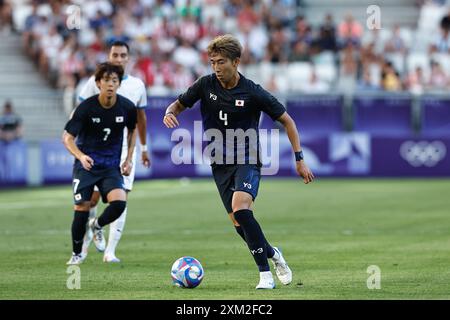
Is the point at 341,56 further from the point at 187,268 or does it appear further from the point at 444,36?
the point at 187,268

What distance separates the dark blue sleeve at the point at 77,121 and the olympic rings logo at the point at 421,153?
1818 cm

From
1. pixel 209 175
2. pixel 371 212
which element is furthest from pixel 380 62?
pixel 371 212

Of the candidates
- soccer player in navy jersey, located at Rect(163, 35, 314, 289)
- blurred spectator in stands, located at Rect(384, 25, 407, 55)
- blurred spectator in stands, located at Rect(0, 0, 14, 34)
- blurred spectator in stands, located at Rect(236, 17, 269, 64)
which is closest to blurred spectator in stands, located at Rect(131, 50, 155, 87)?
blurred spectator in stands, located at Rect(236, 17, 269, 64)

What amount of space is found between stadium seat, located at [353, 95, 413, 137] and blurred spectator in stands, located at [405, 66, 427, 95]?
0.72m

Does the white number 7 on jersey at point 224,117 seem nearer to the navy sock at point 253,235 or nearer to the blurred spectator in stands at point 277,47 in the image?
the navy sock at point 253,235

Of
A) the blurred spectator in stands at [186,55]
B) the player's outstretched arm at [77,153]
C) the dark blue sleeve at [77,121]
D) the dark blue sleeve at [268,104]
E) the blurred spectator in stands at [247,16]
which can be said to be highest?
the blurred spectator in stands at [247,16]

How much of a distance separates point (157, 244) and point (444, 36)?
19638 mm

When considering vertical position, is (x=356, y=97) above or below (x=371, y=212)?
above

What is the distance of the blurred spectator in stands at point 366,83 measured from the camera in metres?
31.3

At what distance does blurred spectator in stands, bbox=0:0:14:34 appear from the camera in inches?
1359

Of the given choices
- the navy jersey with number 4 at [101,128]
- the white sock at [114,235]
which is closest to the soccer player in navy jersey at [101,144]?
the navy jersey with number 4 at [101,128]

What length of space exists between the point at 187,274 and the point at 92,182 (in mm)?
2596

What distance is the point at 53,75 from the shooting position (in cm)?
3275

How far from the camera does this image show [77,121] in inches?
516
